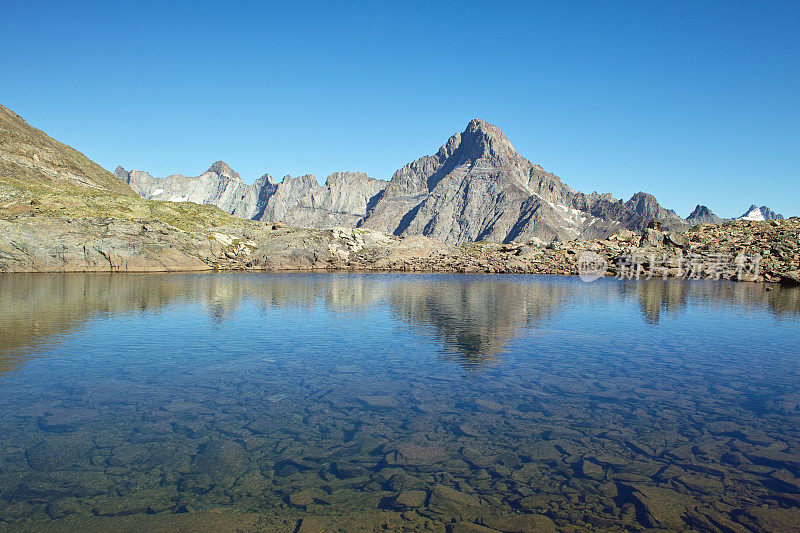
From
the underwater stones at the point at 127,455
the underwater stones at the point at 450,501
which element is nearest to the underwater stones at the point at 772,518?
the underwater stones at the point at 450,501

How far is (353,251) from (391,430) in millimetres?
109007

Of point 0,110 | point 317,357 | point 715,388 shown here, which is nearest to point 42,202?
point 0,110

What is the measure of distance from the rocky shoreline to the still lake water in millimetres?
65448

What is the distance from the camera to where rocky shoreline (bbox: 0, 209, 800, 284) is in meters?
83.6

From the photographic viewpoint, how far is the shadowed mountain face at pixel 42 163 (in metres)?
118

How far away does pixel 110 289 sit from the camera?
2078 inches

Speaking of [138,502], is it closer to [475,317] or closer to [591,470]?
[591,470]

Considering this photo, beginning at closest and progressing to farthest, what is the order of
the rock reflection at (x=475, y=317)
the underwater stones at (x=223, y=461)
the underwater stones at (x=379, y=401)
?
the underwater stones at (x=223, y=461) < the underwater stones at (x=379, y=401) < the rock reflection at (x=475, y=317)

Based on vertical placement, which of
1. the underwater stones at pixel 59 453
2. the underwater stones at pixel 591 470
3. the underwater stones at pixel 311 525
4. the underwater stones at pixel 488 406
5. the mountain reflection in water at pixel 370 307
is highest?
the mountain reflection in water at pixel 370 307

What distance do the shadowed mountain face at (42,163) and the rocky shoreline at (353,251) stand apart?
2632cm

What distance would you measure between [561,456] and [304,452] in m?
6.60

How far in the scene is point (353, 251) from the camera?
122 meters

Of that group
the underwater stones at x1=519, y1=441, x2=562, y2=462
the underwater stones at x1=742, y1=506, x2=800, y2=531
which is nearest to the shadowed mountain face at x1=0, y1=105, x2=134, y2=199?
the underwater stones at x1=519, y1=441, x2=562, y2=462

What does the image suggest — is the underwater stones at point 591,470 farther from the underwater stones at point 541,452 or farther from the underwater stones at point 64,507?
the underwater stones at point 64,507
